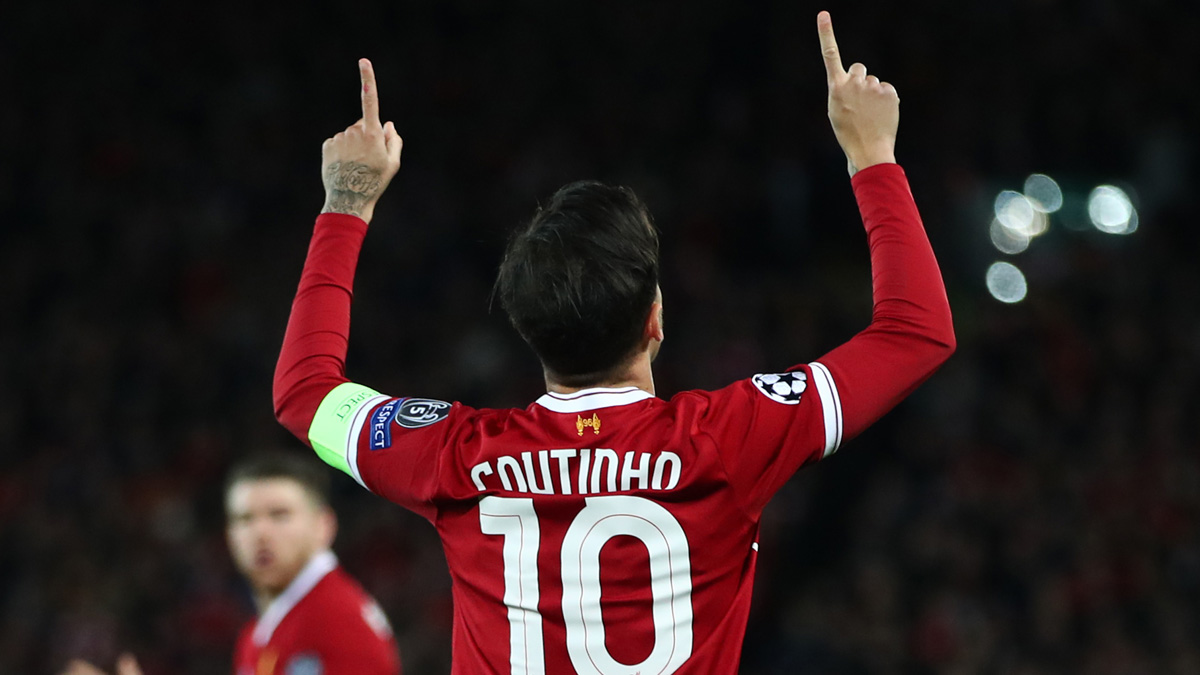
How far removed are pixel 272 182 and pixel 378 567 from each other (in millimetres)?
4603

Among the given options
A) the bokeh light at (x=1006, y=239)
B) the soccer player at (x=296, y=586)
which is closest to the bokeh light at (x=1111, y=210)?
the bokeh light at (x=1006, y=239)

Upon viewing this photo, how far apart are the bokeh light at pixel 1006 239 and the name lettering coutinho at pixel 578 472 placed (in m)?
9.45

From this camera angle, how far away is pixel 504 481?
1838mm

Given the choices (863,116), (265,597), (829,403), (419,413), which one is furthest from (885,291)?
(265,597)

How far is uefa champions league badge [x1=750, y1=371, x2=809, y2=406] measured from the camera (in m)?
1.77

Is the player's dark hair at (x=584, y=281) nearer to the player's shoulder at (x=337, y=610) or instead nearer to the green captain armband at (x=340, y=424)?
the green captain armband at (x=340, y=424)

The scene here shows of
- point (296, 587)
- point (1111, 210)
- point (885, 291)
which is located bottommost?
point (296, 587)

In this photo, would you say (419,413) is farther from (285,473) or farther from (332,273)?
(285,473)

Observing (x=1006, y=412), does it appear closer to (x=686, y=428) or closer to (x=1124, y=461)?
(x=1124, y=461)

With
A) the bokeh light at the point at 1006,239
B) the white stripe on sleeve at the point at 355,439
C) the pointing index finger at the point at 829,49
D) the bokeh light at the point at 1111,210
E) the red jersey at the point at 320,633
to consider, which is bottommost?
the red jersey at the point at 320,633

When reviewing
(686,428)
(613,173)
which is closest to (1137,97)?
(613,173)

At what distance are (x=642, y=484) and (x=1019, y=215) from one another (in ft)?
31.9

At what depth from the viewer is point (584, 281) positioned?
1.79 meters

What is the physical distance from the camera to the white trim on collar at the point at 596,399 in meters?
1.86
